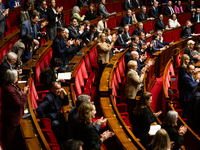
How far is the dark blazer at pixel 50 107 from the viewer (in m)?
1.84

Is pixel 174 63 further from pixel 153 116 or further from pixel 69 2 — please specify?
pixel 69 2

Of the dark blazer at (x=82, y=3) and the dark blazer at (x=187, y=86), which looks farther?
the dark blazer at (x=82, y=3)

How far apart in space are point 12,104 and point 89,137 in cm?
58

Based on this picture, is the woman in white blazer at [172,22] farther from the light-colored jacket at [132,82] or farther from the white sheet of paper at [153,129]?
the white sheet of paper at [153,129]

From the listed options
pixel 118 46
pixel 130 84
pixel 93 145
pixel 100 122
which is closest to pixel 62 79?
pixel 130 84

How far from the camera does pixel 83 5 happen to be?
4.87 metres

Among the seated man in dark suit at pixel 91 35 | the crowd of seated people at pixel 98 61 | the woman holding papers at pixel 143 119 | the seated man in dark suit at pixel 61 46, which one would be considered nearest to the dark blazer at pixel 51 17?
the crowd of seated people at pixel 98 61

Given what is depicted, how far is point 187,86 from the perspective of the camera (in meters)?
2.49

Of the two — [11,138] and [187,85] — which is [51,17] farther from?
[11,138]

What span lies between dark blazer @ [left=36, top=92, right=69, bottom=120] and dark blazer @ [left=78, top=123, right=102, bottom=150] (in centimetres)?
53

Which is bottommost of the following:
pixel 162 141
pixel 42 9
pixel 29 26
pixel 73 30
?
pixel 162 141

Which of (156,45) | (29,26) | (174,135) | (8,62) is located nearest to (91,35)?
(29,26)

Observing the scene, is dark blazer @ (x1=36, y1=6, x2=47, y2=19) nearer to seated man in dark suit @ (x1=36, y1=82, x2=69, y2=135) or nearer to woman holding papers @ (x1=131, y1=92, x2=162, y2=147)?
seated man in dark suit @ (x1=36, y1=82, x2=69, y2=135)

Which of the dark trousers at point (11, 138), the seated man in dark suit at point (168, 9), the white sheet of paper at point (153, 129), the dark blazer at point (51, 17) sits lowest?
the white sheet of paper at point (153, 129)
